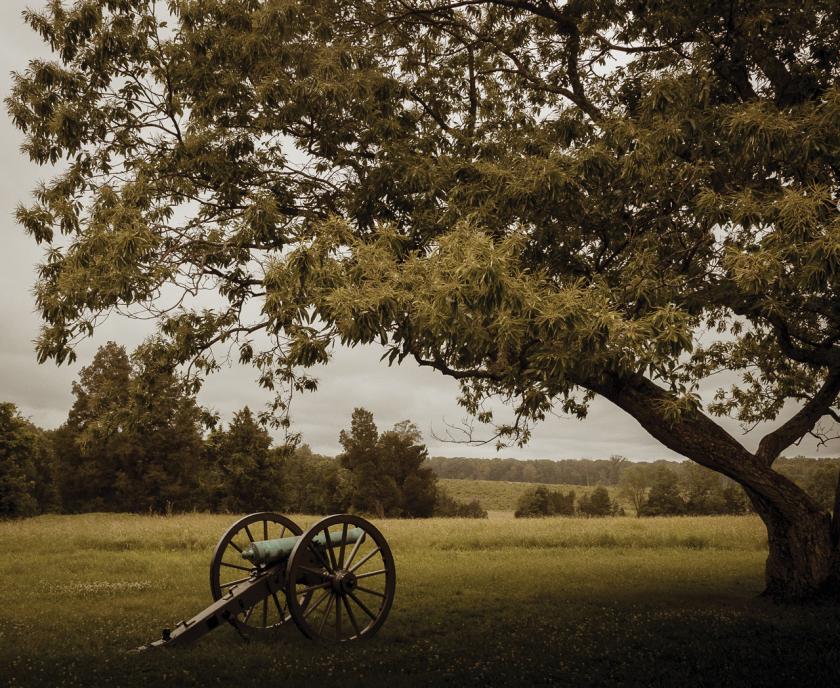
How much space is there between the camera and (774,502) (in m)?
10.6

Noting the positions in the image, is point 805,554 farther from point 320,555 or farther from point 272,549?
point 272,549

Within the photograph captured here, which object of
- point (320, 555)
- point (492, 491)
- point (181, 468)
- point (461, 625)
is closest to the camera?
point (320, 555)

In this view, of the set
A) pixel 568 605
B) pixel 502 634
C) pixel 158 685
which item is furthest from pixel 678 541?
pixel 158 685

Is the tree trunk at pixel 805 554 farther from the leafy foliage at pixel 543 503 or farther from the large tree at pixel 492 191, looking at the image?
the leafy foliage at pixel 543 503

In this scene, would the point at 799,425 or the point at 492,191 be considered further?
the point at 799,425

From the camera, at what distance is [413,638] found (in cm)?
873

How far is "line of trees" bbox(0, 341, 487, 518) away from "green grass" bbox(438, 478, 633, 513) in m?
44.0

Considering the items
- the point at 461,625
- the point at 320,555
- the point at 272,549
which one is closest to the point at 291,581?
the point at 272,549

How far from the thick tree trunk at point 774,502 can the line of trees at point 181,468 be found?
26.3 metres

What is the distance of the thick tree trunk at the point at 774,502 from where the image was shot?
9.91 metres

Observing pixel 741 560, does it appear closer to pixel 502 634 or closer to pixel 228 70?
pixel 502 634

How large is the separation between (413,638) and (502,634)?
1.26 metres

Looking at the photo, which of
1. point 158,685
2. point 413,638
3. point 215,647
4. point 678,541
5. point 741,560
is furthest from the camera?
point 678,541

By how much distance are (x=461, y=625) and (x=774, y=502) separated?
5.61m
